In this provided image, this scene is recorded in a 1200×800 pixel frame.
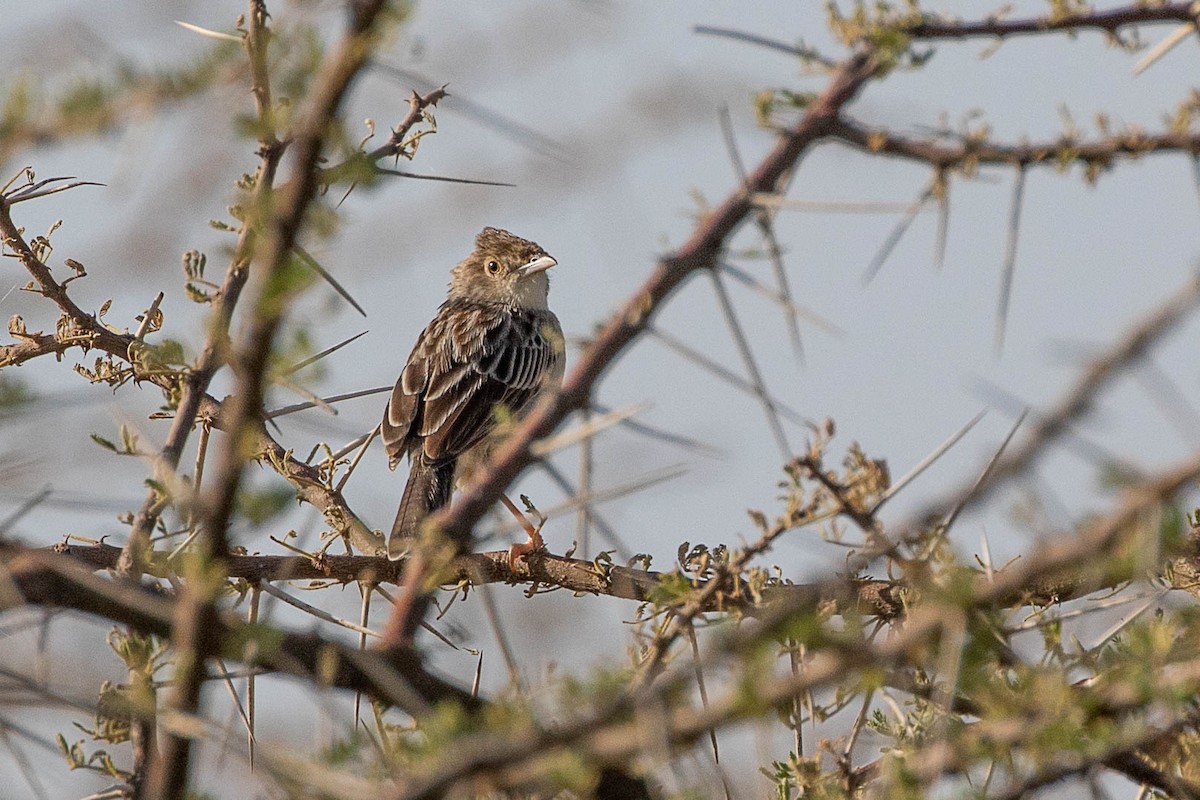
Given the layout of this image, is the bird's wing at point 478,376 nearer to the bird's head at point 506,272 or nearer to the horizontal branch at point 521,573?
the bird's head at point 506,272

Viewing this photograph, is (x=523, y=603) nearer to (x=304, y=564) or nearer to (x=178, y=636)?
(x=304, y=564)

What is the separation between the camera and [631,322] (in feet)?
8.62

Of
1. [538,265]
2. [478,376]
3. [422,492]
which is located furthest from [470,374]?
[538,265]

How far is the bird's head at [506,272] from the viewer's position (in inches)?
402

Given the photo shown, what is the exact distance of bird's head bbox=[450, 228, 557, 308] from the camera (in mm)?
10203

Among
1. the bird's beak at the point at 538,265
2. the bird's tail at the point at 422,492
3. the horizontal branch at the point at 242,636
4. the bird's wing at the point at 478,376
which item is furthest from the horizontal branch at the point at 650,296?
the bird's beak at the point at 538,265

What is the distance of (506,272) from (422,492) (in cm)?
293

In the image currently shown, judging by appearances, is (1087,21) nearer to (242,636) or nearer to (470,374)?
(242,636)

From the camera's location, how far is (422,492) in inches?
307

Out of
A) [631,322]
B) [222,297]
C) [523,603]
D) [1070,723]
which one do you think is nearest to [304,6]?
[631,322]

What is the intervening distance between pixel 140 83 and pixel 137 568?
5.07ft

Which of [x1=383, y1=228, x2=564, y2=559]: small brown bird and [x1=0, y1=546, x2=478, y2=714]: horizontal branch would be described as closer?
[x1=0, y1=546, x2=478, y2=714]: horizontal branch

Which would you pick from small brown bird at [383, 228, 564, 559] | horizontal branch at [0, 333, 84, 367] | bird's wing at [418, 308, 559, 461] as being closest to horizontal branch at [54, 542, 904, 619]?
horizontal branch at [0, 333, 84, 367]

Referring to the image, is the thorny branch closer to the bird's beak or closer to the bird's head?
the bird's beak
